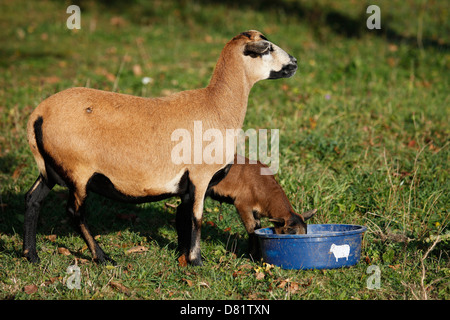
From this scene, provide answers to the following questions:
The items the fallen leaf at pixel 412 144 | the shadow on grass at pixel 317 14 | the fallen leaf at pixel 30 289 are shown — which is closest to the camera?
the fallen leaf at pixel 30 289

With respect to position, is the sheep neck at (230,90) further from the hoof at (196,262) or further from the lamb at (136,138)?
the hoof at (196,262)

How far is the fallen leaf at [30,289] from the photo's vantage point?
4.10 m

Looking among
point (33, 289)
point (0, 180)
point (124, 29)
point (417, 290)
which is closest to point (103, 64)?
point (124, 29)

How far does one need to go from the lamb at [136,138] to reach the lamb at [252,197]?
0.62 m

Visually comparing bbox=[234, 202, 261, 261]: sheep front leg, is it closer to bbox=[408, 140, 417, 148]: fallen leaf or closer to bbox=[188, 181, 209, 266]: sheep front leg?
bbox=[188, 181, 209, 266]: sheep front leg

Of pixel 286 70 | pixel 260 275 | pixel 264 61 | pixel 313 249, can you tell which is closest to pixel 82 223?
pixel 260 275

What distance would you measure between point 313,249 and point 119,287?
1.67 meters

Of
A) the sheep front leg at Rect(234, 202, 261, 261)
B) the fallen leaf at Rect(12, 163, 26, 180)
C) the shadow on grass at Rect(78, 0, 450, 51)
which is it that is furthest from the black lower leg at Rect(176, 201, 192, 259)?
the shadow on grass at Rect(78, 0, 450, 51)

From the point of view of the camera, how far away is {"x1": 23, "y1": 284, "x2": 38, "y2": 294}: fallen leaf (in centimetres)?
410

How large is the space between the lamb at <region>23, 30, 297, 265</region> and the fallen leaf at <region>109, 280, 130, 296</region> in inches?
20.2

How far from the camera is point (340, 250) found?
14.6 ft

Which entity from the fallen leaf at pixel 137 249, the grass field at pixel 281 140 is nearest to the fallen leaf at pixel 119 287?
the grass field at pixel 281 140

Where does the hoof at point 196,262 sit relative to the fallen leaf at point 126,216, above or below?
above

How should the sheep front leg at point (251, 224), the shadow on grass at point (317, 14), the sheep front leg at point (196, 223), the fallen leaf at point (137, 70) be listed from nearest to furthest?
the sheep front leg at point (196, 223) < the sheep front leg at point (251, 224) < the fallen leaf at point (137, 70) < the shadow on grass at point (317, 14)
